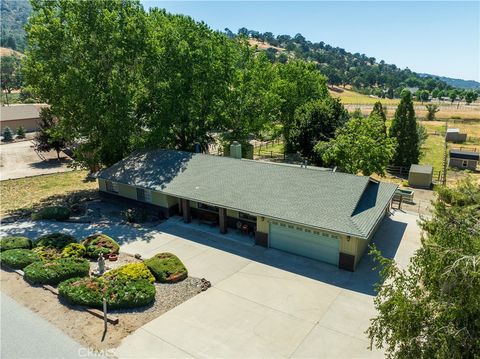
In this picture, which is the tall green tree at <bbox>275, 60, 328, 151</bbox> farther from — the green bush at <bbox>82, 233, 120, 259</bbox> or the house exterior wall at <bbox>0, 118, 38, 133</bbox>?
the house exterior wall at <bbox>0, 118, 38, 133</bbox>

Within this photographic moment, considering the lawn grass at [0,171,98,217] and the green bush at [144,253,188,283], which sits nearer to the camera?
the green bush at [144,253,188,283]

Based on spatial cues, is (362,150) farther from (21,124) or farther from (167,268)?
(21,124)

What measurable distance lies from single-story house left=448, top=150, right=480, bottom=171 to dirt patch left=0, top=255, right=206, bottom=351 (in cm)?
4169

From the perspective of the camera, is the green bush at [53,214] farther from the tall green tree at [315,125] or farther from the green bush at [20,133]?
the green bush at [20,133]

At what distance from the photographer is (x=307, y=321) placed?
1594 centimetres

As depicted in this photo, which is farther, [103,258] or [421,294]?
[103,258]

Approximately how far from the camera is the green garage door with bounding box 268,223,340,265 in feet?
67.6

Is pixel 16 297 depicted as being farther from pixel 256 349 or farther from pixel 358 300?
pixel 358 300

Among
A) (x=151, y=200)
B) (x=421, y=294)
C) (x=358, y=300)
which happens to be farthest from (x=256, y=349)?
(x=151, y=200)

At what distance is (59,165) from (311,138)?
33.4 m

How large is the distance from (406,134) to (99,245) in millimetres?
36153

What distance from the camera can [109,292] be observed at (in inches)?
666

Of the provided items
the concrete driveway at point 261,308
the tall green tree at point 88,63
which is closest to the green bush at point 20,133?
the tall green tree at point 88,63

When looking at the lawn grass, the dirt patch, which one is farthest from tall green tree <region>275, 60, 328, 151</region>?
the dirt patch
